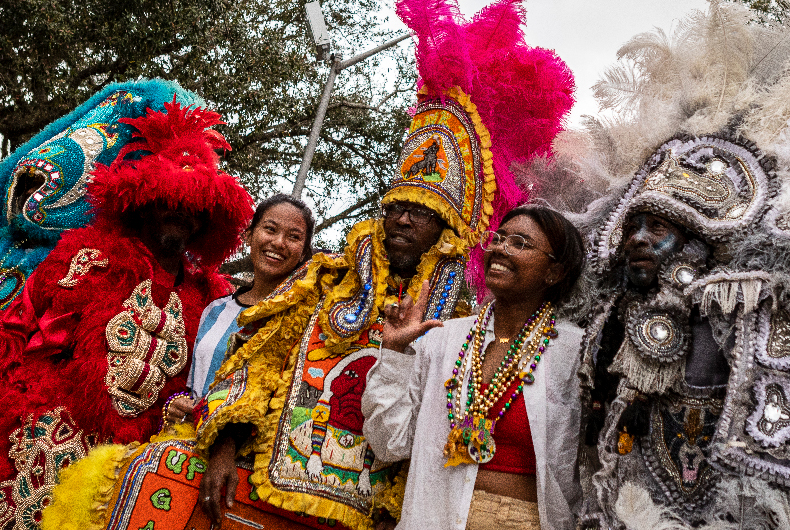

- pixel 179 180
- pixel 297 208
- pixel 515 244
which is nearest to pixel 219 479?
pixel 515 244

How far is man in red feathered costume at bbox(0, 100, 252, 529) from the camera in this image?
3.39 meters

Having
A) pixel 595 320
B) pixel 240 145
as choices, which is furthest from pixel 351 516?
pixel 240 145

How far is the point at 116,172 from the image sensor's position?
12.5 ft

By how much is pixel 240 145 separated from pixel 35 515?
5.69 meters

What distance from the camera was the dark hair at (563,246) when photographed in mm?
2652

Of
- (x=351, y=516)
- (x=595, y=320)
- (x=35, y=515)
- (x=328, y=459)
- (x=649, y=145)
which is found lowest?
(x=35, y=515)

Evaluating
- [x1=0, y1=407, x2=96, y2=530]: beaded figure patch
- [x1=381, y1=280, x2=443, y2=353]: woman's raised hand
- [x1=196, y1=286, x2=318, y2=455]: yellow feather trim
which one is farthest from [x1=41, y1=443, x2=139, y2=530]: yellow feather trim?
[x1=381, y1=280, x2=443, y2=353]: woman's raised hand

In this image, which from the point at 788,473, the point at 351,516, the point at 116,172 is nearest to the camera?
the point at 788,473

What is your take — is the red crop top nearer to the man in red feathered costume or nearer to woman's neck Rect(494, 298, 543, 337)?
woman's neck Rect(494, 298, 543, 337)

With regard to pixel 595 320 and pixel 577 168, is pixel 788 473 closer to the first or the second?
pixel 595 320

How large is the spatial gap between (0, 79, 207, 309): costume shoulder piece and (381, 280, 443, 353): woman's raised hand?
2.39 meters

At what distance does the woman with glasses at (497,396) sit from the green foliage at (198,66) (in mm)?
3698

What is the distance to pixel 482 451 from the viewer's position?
2393 millimetres

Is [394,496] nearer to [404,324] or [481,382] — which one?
[481,382]
